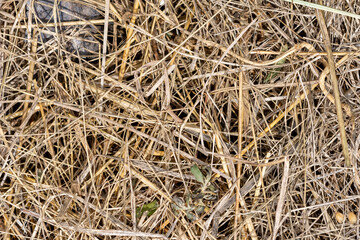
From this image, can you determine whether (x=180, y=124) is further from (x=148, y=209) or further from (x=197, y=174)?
(x=148, y=209)

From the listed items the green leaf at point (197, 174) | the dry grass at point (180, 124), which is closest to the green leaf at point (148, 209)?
the dry grass at point (180, 124)

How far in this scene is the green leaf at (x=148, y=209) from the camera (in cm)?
142

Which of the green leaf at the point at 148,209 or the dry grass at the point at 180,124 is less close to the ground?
the dry grass at the point at 180,124

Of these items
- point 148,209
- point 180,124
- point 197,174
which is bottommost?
point 148,209

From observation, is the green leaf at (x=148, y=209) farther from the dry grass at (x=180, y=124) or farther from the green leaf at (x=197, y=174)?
the green leaf at (x=197, y=174)

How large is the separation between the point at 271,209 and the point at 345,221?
0.88 feet

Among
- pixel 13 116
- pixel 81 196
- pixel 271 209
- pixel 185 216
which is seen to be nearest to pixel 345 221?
pixel 271 209

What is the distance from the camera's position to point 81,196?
1.43 m

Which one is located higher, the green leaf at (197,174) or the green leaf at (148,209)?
the green leaf at (197,174)

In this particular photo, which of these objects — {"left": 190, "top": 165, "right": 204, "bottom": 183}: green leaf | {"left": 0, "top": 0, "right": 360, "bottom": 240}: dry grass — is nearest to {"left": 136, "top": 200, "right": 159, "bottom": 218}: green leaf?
{"left": 0, "top": 0, "right": 360, "bottom": 240}: dry grass

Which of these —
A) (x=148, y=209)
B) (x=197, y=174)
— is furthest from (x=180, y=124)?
(x=148, y=209)

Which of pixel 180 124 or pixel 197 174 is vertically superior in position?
pixel 180 124

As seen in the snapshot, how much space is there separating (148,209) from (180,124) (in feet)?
1.02

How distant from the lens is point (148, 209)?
4.67 ft
